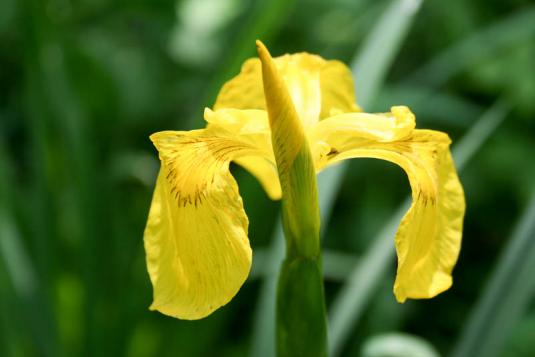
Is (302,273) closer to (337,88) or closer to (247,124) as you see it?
(247,124)

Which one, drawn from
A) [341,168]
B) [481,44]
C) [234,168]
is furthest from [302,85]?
[481,44]

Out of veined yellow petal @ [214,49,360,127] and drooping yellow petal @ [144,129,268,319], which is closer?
drooping yellow petal @ [144,129,268,319]

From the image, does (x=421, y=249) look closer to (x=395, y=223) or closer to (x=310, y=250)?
(x=310, y=250)

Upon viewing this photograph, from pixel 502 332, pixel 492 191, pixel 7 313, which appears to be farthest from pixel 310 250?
pixel 492 191

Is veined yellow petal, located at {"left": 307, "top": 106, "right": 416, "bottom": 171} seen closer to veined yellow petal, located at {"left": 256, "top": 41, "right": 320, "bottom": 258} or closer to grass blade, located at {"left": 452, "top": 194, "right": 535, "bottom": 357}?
veined yellow petal, located at {"left": 256, "top": 41, "right": 320, "bottom": 258}

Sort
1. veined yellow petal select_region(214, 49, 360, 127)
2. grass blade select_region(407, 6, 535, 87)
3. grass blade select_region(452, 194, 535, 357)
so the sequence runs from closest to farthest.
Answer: veined yellow petal select_region(214, 49, 360, 127) < grass blade select_region(452, 194, 535, 357) < grass blade select_region(407, 6, 535, 87)

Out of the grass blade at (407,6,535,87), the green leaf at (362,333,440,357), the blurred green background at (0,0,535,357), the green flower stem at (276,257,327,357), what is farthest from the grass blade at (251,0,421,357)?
the grass blade at (407,6,535,87)

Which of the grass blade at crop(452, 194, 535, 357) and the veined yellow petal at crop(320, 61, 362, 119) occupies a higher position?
the veined yellow petal at crop(320, 61, 362, 119)
